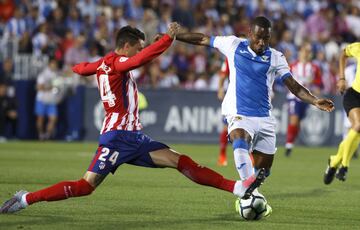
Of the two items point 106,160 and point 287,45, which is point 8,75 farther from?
point 106,160

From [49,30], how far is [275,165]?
30.2 feet

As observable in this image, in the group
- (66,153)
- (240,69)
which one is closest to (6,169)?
(66,153)

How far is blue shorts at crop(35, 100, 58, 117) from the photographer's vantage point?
23703mm

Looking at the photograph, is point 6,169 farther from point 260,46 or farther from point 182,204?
point 260,46

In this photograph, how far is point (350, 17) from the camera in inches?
1134

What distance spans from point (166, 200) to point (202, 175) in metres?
1.84

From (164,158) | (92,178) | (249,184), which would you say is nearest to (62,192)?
(92,178)

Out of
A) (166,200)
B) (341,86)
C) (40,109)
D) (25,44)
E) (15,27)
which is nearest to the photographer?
(166,200)

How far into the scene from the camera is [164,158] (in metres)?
9.44

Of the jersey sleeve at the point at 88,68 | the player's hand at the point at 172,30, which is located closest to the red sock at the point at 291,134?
the jersey sleeve at the point at 88,68

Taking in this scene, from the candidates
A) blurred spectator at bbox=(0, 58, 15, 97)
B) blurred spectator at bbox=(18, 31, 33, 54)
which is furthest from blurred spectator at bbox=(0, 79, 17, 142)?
blurred spectator at bbox=(18, 31, 33, 54)

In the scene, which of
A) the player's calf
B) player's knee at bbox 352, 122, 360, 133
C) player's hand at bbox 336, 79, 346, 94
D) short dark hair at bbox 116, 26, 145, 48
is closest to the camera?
the player's calf

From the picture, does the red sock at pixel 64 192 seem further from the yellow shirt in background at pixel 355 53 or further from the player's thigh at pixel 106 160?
the yellow shirt in background at pixel 355 53

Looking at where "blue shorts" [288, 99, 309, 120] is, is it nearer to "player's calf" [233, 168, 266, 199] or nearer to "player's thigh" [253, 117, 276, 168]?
"player's thigh" [253, 117, 276, 168]
